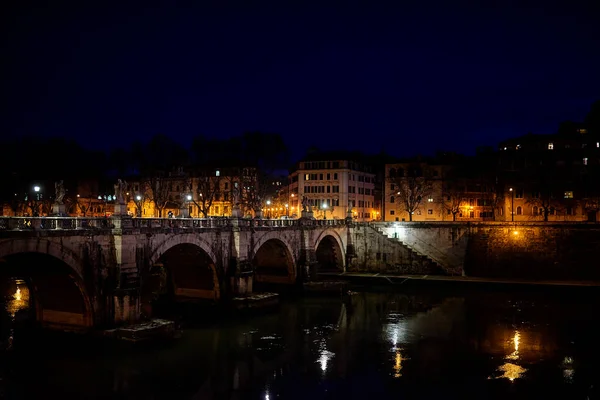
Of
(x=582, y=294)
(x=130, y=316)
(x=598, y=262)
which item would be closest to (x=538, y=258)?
→ (x=598, y=262)

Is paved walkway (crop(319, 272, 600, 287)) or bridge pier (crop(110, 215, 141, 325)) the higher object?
bridge pier (crop(110, 215, 141, 325))

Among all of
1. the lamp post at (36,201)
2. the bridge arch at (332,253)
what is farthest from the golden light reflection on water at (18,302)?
the bridge arch at (332,253)

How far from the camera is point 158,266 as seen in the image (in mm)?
50188

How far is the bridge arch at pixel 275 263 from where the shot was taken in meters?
55.9

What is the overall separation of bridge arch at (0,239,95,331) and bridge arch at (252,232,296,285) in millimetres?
23812

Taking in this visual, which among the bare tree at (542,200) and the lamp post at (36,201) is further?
the bare tree at (542,200)

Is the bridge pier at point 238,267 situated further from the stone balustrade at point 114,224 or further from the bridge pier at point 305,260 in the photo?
the bridge pier at point 305,260

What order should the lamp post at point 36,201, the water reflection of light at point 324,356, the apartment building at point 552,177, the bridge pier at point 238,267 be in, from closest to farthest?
the water reflection of light at point 324,356 → the bridge pier at point 238,267 → the lamp post at point 36,201 → the apartment building at point 552,177

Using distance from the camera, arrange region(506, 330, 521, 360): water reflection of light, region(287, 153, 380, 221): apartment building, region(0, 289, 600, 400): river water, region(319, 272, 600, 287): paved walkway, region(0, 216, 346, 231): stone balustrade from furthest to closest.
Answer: region(287, 153, 380, 221): apartment building, region(319, 272, 600, 287): paved walkway, region(506, 330, 521, 360): water reflection of light, region(0, 216, 346, 231): stone balustrade, region(0, 289, 600, 400): river water

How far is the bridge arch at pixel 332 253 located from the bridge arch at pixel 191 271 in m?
21.6

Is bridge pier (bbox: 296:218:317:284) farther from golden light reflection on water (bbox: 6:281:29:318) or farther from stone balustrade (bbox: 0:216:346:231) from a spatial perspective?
golden light reflection on water (bbox: 6:281:29:318)

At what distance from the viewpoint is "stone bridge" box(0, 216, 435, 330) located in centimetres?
3002

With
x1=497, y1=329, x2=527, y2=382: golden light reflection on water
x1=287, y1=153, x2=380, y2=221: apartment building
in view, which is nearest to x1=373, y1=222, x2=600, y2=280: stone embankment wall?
x1=287, y1=153, x2=380, y2=221: apartment building

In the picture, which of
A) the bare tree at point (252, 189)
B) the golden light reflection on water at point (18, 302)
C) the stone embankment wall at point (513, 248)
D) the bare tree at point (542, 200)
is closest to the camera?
the golden light reflection on water at point (18, 302)
